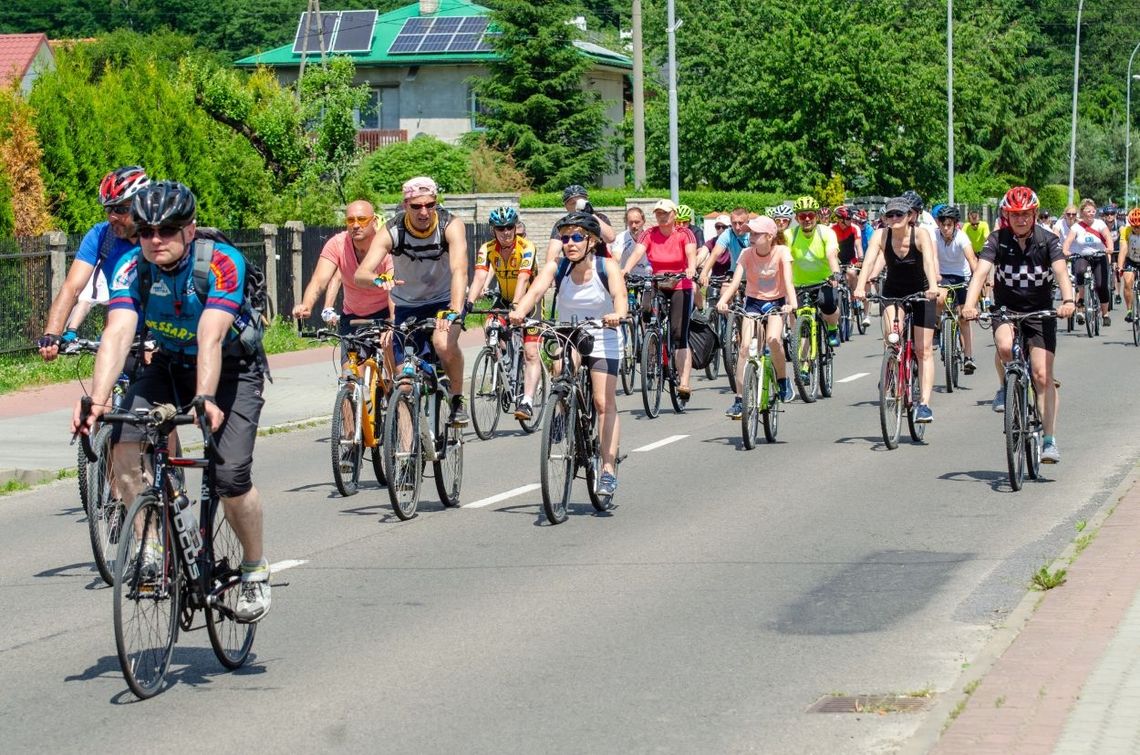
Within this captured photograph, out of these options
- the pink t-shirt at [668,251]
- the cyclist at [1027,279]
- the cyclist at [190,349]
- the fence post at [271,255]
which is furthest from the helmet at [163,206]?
the fence post at [271,255]

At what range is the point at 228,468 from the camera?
6750 mm

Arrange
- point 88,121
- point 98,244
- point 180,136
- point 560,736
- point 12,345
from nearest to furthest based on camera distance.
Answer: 1. point 560,736
2. point 98,244
3. point 12,345
4. point 88,121
5. point 180,136

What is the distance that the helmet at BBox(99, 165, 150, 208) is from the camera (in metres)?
7.50

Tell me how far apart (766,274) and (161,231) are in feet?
29.5

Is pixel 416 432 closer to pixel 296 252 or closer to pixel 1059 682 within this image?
pixel 1059 682

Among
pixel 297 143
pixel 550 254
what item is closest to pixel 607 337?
pixel 550 254

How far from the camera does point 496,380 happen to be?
15727 millimetres

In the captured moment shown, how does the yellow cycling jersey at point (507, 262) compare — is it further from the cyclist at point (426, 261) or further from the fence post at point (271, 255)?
the fence post at point (271, 255)

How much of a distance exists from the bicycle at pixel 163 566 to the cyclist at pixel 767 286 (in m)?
8.41

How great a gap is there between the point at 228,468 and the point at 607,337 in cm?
442

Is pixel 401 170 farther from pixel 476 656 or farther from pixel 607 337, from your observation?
pixel 476 656

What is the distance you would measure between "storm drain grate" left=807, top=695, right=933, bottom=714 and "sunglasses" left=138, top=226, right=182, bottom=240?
2923 mm

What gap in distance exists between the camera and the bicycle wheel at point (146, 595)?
641 cm

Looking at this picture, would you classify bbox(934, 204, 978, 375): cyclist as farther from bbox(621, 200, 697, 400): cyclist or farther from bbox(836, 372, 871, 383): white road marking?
bbox(621, 200, 697, 400): cyclist
